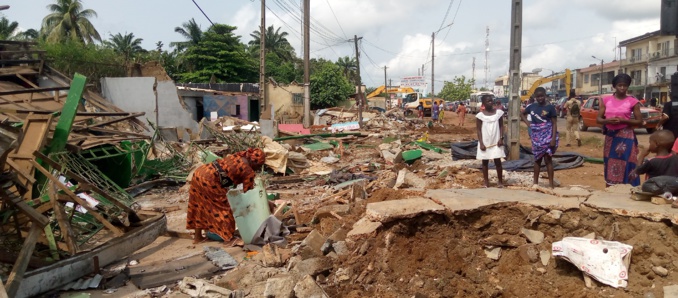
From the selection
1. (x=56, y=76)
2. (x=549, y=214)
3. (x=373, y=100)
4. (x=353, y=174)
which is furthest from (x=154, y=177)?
(x=373, y=100)

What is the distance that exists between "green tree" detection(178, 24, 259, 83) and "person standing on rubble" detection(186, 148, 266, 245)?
33.2 m

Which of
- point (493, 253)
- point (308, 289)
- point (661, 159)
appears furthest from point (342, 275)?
point (661, 159)

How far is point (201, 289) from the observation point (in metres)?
4.18

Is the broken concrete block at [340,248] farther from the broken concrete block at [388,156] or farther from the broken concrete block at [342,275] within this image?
the broken concrete block at [388,156]

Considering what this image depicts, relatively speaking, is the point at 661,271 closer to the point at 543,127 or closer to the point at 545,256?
the point at 545,256

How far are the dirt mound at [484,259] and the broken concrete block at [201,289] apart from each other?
2.93ft

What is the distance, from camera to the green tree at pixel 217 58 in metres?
37.8

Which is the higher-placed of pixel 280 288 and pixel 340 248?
pixel 340 248

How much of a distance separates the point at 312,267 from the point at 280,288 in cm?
44

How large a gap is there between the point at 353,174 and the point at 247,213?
4730mm

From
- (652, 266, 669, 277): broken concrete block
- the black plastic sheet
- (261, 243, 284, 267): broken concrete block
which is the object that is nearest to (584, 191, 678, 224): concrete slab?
(652, 266, 669, 277): broken concrete block

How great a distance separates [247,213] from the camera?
5.60m

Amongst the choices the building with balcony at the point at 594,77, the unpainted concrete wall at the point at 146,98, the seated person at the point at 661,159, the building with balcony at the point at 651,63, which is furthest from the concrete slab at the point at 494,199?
the building with balcony at the point at 594,77

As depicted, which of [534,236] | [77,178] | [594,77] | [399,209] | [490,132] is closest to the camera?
[534,236]
